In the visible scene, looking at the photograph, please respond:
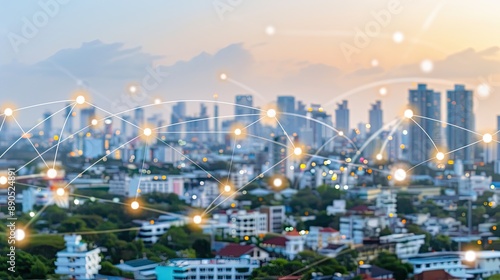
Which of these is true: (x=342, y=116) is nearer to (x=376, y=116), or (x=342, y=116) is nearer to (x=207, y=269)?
(x=376, y=116)

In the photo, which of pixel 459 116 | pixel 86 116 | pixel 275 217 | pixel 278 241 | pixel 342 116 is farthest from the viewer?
pixel 86 116

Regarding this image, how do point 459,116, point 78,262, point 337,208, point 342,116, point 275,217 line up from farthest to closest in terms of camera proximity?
point 337,208 → point 275,217 → point 459,116 → point 342,116 → point 78,262

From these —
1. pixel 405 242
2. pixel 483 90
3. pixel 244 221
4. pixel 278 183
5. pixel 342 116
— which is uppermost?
pixel 483 90

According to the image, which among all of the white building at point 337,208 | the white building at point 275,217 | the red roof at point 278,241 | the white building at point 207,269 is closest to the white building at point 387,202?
the white building at point 337,208

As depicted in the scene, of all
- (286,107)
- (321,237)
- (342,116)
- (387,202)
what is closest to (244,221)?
(321,237)

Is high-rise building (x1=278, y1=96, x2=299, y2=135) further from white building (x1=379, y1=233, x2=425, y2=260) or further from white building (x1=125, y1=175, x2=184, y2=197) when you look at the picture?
white building (x1=125, y1=175, x2=184, y2=197)

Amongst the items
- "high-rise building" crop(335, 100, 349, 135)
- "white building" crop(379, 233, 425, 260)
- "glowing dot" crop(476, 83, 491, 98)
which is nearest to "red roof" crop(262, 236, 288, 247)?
"white building" crop(379, 233, 425, 260)

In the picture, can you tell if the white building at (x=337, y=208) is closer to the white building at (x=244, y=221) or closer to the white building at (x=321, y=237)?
the white building at (x=244, y=221)
